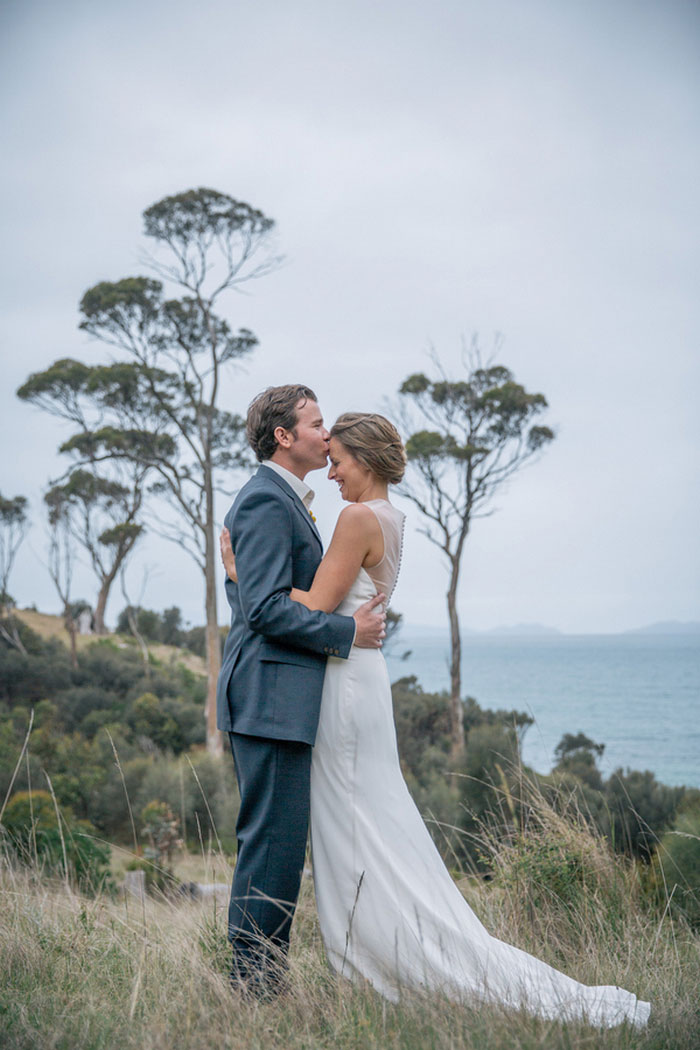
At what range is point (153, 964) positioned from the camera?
2895mm

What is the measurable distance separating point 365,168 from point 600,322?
1338 cm

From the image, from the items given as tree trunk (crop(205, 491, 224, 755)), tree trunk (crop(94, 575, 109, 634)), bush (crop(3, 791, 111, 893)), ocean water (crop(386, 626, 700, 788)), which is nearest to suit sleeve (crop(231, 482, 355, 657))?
ocean water (crop(386, 626, 700, 788))

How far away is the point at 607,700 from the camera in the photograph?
4803 centimetres

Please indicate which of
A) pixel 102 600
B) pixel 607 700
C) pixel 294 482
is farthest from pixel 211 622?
pixel 607 700

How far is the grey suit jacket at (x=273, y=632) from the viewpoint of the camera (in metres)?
2.37

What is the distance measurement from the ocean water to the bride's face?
7.46ft

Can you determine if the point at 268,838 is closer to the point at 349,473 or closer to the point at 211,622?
the point at 349,473

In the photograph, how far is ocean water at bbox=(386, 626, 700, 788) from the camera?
25.2 m

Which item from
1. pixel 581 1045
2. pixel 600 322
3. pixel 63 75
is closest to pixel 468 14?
pixel 63 75

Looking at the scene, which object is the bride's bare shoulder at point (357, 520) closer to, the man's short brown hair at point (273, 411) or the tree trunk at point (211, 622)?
the man's short brown hair at point (273, 411)

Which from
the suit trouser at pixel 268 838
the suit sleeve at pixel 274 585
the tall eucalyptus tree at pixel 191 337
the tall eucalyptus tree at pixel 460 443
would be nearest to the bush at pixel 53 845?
the suit trouser at pixel 268 838

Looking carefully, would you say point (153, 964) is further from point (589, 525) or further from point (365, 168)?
point (589, 525)

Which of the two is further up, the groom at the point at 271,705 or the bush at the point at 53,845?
the groom at the point at 271,705

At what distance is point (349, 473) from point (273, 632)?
0.55m
